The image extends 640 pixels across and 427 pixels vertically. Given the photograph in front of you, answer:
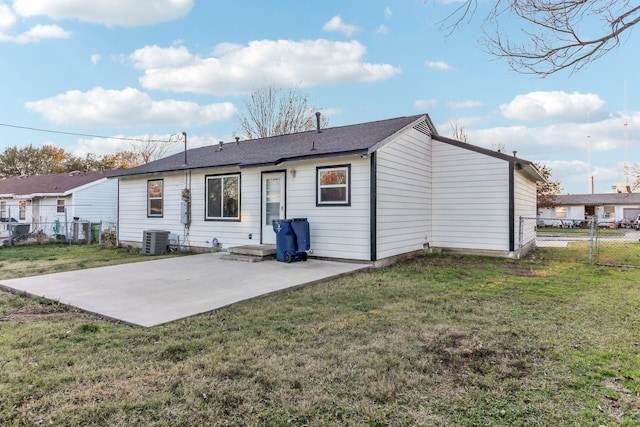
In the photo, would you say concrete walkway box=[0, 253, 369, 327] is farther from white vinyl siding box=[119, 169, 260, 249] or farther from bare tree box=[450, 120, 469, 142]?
bare tree box=[450, 120, 469, 142]

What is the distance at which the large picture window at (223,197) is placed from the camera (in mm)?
10398

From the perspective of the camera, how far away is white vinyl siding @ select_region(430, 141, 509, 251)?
9.79 m

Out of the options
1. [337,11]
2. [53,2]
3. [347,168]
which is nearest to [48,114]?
[53,2]

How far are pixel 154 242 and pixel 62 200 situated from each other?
15156 mm

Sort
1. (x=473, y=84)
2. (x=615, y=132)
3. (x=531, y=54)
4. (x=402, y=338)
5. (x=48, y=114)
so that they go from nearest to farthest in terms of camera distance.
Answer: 1. (x=402, y=338)
2. (x=531, y=54)
3. (x=473, y=84)
4. (x=615, y=132)
5. (x=48, y=114)

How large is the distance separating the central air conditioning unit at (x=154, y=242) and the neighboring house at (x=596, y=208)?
36484 millimetres

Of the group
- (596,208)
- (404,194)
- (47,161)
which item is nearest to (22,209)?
(47,161)

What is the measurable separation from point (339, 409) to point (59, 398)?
74.4 inches

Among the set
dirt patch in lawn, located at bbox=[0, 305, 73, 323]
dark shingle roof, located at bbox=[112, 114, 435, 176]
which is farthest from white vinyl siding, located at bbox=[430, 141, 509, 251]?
dirt patch in lawn, located at bbox=[0, 305, 73, 323]

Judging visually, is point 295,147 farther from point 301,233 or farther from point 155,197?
point 155,197

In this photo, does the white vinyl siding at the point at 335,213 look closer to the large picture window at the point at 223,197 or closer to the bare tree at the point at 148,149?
the large picture window at the point at 223,197

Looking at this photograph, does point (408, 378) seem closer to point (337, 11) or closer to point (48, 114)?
point (337, 11)

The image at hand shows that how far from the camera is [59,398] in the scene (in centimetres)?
241

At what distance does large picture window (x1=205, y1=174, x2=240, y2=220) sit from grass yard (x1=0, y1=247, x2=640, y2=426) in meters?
5.67
